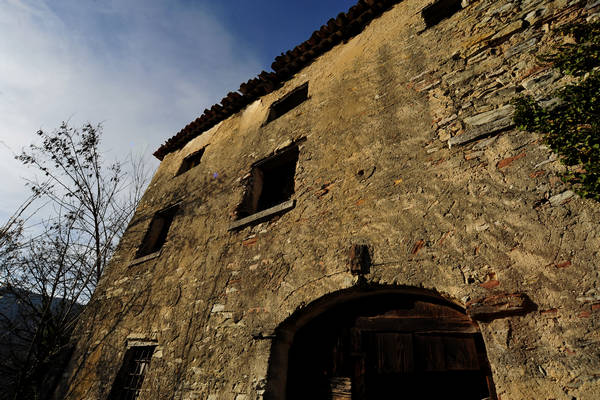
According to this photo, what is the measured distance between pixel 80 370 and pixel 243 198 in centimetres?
415

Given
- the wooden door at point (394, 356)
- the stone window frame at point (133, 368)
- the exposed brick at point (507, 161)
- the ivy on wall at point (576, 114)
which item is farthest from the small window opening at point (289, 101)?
the stone window frame at point (133, 368)

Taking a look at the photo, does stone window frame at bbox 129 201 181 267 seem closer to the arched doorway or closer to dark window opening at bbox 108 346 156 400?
dark window opening at bbox 108 346 156 400

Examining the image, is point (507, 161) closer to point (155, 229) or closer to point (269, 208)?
point (269, 208)

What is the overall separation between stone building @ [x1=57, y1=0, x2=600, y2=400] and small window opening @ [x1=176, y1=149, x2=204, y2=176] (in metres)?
2.47

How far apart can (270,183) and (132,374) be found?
377 centimetres

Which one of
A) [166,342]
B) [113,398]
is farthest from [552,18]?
[113,398]

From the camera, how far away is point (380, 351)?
2.77m

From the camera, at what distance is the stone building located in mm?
2037

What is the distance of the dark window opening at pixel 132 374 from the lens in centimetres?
422

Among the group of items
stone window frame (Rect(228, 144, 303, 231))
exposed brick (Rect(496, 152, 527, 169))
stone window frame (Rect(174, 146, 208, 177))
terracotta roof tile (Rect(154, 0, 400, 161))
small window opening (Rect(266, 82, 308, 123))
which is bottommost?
exposed brick (Rect(496, 152, 527, 169))

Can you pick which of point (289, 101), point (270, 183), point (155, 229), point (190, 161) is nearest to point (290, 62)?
point (289, 101)

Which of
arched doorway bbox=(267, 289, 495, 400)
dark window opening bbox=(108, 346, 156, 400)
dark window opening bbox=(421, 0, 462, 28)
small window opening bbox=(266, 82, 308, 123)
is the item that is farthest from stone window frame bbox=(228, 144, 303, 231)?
dark window opening bbox=(421, 0, 462, 28)

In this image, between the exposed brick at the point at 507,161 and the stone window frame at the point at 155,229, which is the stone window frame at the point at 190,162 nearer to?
the stone window frame at the point at 155,229

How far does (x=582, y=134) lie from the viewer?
2.27 metres
